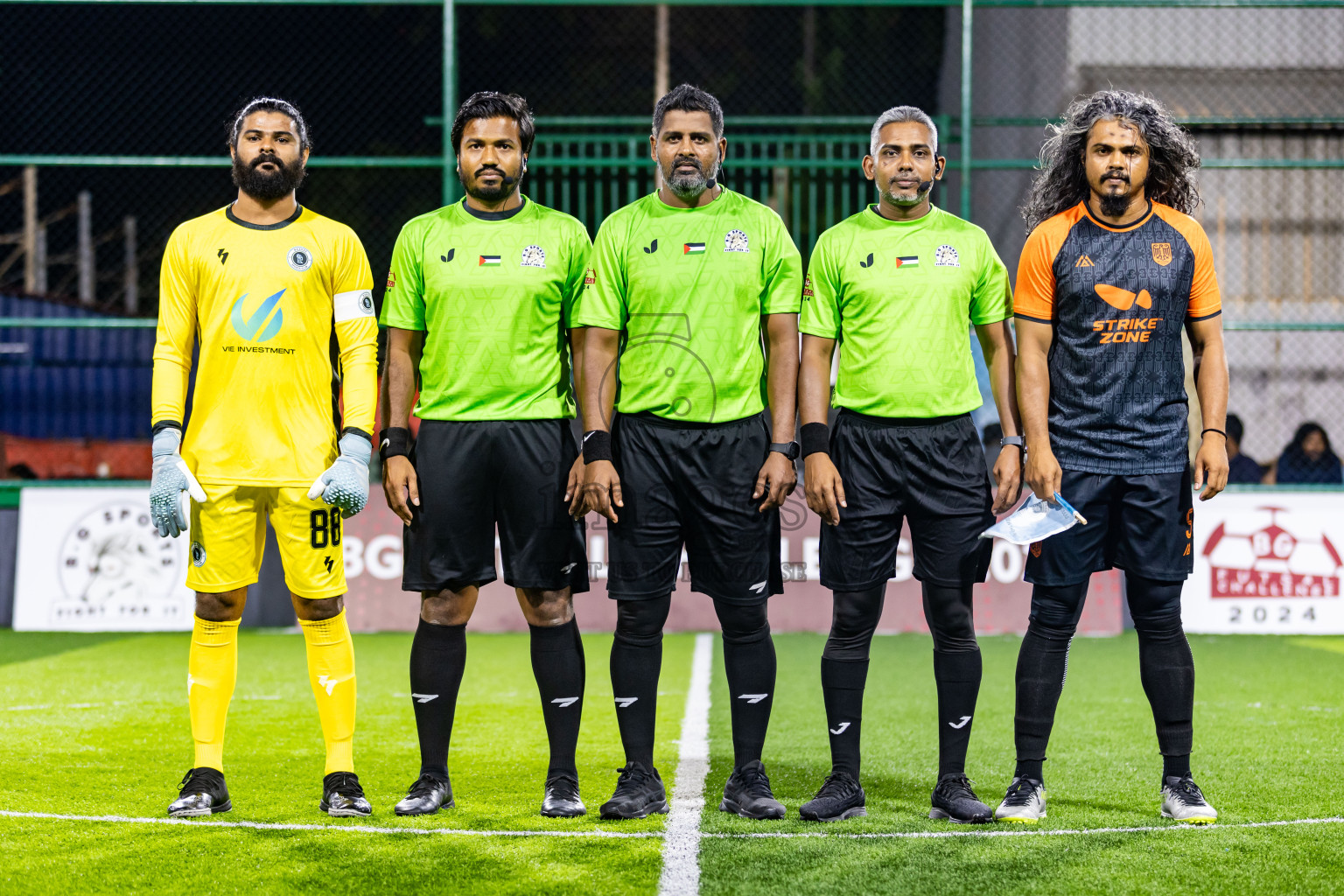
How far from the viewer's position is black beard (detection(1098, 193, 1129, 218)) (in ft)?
13.8

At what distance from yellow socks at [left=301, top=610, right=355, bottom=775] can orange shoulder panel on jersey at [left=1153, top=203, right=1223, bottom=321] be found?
281 cm

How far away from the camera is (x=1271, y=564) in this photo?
9523 millimetres

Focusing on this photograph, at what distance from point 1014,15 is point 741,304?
1440cm

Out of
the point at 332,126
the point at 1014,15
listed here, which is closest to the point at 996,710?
the point at 1014,15

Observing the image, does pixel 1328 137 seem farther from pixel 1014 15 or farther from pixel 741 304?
pixel 741 304

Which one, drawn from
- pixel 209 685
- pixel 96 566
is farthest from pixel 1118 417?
pixel 96 566

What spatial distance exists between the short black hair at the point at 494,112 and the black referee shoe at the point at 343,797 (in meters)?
1.96

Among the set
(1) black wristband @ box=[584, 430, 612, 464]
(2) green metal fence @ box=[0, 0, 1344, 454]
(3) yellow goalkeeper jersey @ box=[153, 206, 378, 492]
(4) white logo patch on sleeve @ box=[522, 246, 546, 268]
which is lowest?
(1) black wristband @ box=[584, 430, 612, 464]

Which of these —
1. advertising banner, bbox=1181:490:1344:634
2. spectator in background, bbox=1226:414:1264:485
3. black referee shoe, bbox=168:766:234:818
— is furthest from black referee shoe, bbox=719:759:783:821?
spectator in background, bbox=1226:414:1264:485

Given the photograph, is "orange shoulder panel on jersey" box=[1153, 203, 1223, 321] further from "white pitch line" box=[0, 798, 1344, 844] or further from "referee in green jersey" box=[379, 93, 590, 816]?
"referee in green jersey" box=[379, 93, 590, 816]

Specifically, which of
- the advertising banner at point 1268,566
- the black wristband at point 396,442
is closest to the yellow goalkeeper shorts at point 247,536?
the black wristband at point 396,442

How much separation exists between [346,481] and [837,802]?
177 centimetres

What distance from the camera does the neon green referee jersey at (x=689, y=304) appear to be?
13.7 ft

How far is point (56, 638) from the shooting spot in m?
9.25
